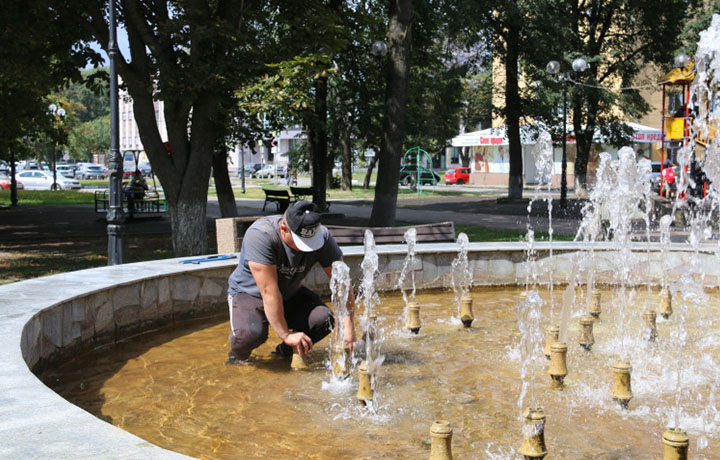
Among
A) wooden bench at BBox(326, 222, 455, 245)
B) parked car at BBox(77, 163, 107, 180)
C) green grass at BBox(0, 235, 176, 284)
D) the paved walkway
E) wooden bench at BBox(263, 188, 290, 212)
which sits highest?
parked car at BBox(77, 163, 107, 180)

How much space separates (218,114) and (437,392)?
765 centimetres

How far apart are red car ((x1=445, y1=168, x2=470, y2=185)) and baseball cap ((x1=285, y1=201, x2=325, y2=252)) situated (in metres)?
44.1

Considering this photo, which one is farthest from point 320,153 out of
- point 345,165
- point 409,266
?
point 345,165

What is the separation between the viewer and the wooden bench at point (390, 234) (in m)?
9.58

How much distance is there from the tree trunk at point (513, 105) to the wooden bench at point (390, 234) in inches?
723

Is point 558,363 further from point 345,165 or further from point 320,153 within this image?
point 345,165

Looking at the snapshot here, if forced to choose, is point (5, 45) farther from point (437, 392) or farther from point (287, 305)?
point (437, 392)

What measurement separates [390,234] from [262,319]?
14.4 ft

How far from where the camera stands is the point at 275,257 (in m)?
5.29

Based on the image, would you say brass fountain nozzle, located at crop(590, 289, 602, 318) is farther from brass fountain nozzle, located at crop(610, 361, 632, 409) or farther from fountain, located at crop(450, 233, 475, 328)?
brass fountain nozzle, located at crop(610, 361, 632, 409)

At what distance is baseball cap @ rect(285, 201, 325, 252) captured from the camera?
505cm

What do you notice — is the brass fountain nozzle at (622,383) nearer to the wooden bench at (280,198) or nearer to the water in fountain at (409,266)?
the water in fountain at (409,266)

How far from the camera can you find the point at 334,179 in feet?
135

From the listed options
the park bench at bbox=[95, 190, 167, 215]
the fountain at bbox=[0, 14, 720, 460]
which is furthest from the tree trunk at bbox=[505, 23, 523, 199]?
the fountain at bbox=[0, 14, 720, 460]
